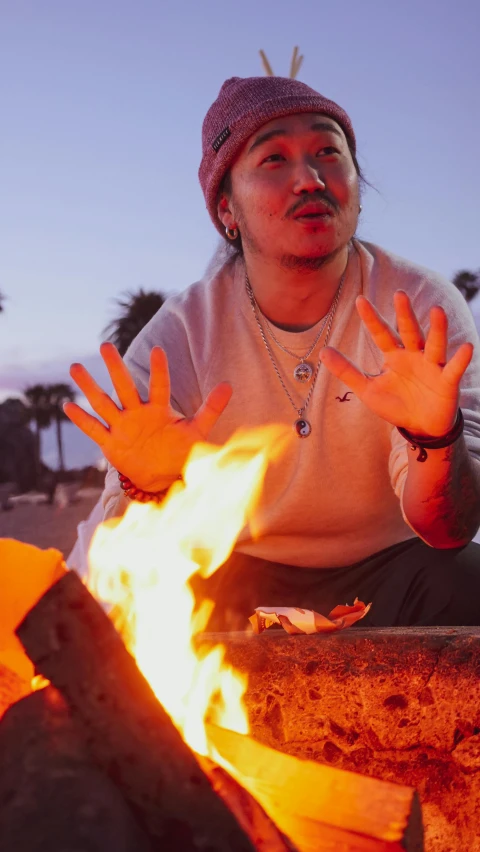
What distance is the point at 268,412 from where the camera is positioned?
3.04 metres

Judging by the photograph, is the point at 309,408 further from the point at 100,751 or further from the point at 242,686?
the point at 100,751

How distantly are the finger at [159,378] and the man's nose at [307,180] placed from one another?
3.71 feet

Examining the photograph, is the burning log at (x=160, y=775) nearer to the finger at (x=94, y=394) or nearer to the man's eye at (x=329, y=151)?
the finger at (x=94, y=394)

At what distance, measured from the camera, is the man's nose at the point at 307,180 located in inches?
116

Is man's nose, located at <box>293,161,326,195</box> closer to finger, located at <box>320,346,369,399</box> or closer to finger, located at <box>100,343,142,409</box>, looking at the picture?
finger, located at <box>320,346,369,399</box>

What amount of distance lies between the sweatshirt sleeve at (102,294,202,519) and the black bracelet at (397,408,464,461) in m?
1.00

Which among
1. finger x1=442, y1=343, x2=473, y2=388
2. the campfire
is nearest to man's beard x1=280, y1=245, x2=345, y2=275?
finger x1=442, y1=343, x2=473, y2=388

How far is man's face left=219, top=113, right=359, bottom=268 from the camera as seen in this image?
296cm

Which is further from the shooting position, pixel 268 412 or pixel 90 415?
pixel 268 412

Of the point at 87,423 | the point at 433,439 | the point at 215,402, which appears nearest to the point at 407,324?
the point at 433,439

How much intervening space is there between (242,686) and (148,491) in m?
0.86

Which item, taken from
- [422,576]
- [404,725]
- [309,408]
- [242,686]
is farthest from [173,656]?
[309,408]

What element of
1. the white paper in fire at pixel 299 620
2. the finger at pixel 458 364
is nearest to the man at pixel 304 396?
the finger at pixel 458 364

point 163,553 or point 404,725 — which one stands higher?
point 163,553
